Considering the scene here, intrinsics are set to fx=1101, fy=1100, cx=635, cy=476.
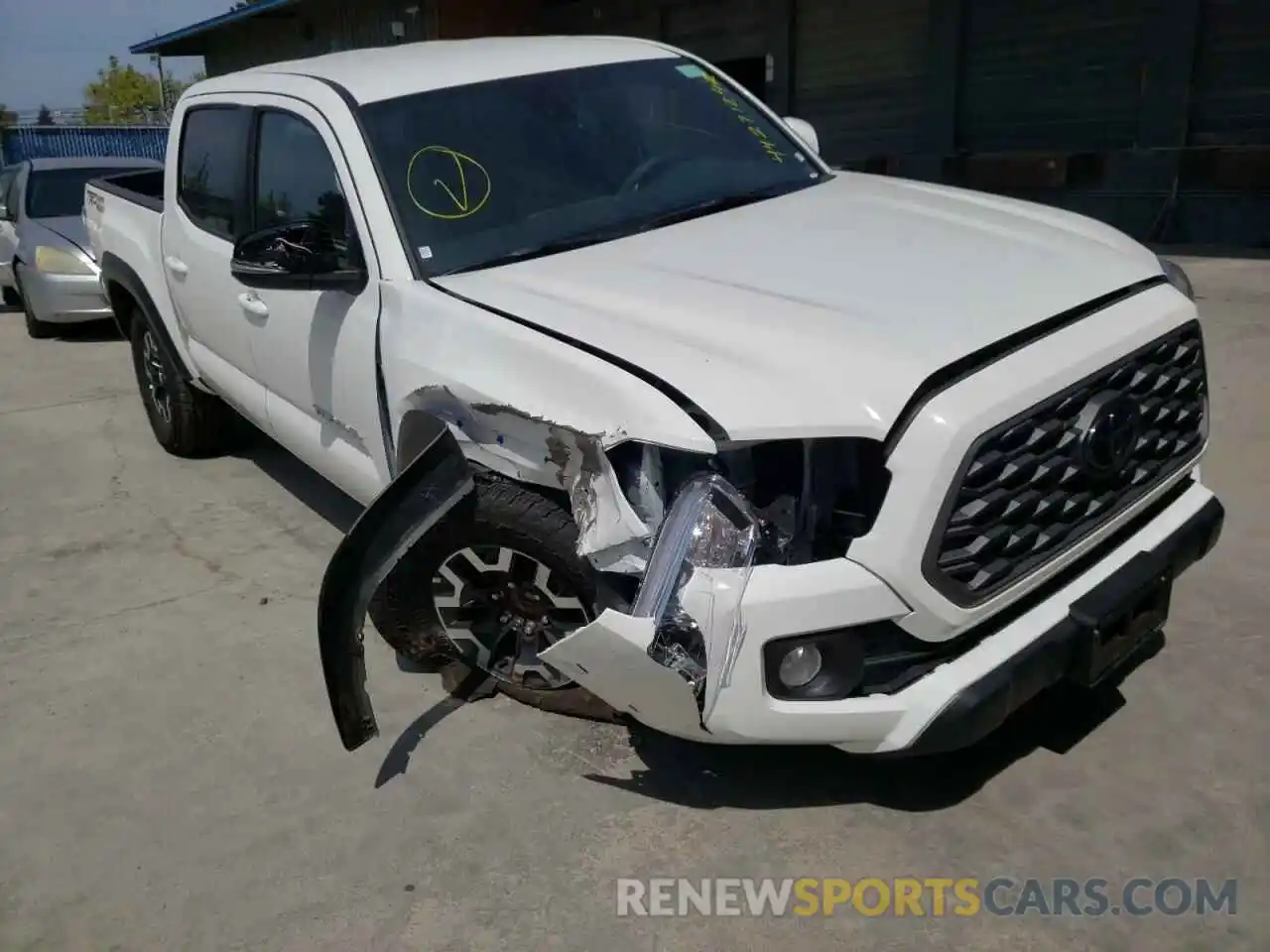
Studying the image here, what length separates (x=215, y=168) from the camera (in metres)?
4.64

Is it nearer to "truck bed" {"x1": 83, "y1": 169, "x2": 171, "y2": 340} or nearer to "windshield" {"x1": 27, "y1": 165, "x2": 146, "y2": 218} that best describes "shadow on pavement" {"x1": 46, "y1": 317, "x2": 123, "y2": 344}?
"windshield" {"x1": 27, "y1": 165, "x2": 146, "y2": 218}

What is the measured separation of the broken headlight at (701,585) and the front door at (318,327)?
4.24 ft

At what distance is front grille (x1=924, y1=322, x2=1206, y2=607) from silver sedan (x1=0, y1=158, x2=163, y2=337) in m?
8.48

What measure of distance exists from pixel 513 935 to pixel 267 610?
2069mm

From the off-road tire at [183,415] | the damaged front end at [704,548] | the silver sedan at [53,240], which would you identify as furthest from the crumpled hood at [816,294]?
the silver sedan at [53,240]

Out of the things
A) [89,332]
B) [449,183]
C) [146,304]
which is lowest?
[89,332]

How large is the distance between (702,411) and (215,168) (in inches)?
126

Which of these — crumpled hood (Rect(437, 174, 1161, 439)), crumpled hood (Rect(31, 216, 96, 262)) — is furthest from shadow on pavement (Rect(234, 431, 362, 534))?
crumpled hood (Rect(31, 216, 96, 262))

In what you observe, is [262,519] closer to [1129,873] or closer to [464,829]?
[464,829]

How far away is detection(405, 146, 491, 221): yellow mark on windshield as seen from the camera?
3364 mm

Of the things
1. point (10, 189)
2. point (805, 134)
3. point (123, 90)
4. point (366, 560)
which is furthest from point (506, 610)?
point (123, 90)

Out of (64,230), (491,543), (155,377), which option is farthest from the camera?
(64,230)

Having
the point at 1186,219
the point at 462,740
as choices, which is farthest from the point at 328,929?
the point at 1186,219

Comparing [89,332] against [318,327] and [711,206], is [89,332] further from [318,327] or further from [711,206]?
[711,206]
